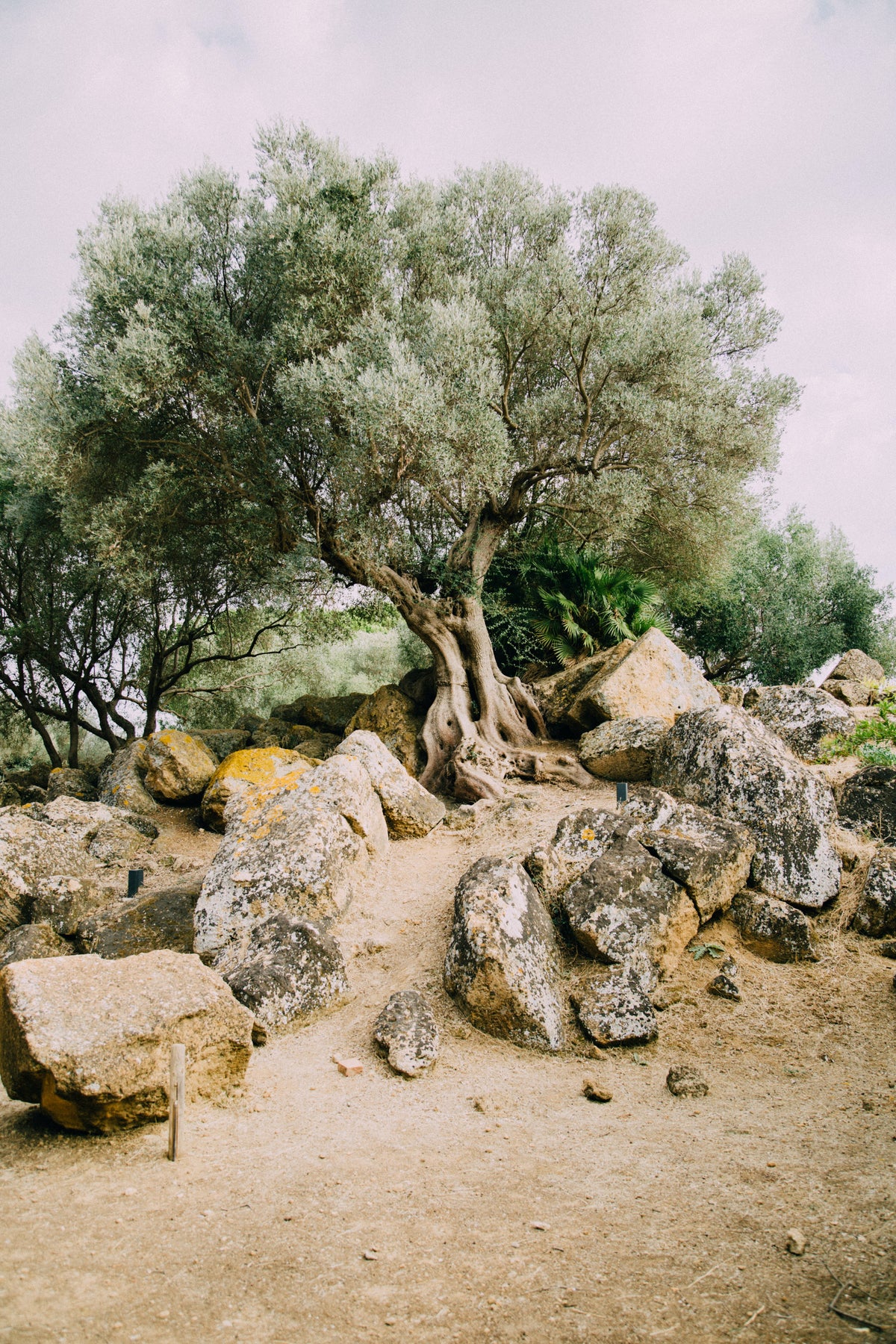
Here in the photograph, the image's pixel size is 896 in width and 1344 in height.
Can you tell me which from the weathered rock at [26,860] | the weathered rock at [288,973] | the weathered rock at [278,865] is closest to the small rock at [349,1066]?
the weathered rock at [288,973]

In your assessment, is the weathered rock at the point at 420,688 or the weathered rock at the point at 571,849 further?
the weathered rock at the point at 420,688

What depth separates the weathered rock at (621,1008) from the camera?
20.5 ft

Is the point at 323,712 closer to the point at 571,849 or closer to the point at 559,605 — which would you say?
the point at 559,605

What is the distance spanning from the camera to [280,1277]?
3371 mm

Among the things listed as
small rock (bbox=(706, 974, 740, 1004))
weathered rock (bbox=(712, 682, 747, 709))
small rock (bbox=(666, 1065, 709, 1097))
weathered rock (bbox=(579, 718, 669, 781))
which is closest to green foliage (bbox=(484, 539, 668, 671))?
weathered rock (bbox=(712, 682, 747, 709))

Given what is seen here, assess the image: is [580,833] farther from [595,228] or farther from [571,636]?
[595,228]

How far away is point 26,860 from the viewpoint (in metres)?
8.88

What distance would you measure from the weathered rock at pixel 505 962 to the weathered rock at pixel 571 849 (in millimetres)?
443

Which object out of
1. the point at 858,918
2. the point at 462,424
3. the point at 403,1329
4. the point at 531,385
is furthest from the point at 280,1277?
the point at 531,385

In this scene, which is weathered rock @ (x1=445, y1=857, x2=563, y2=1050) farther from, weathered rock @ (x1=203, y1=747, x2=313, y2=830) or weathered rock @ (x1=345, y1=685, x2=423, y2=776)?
weathered rock @ (x1=345, y1=685, x2=423, y2=776)

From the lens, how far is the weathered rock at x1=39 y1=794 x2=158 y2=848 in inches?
415

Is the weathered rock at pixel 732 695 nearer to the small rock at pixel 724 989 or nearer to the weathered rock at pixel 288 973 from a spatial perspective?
the small rock at pixel 724 989

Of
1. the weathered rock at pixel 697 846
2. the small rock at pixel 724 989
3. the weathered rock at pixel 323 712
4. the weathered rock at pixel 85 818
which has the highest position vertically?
the weathered rock at pixel 323 712

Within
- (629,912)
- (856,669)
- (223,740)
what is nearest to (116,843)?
(223,740)
